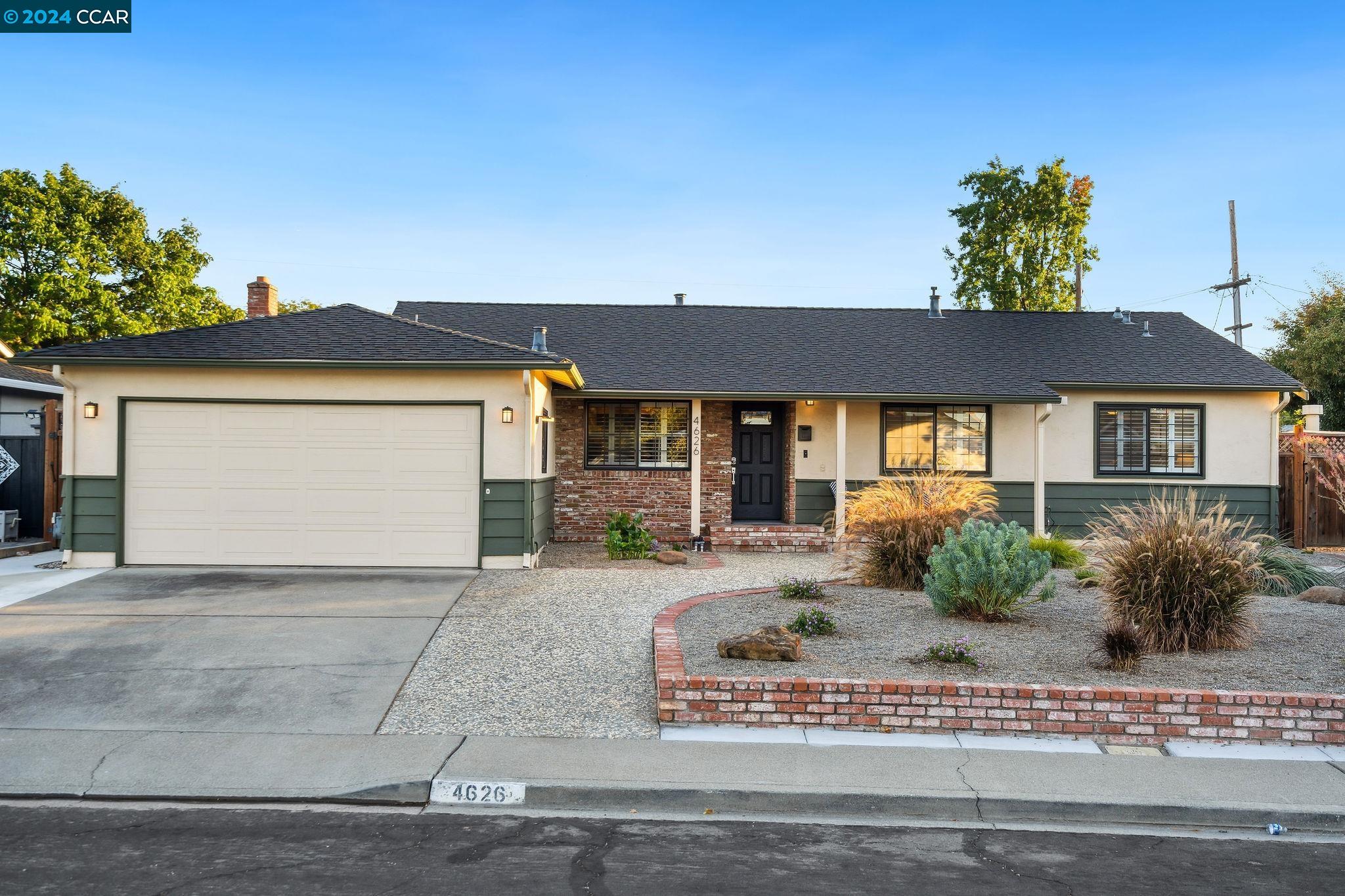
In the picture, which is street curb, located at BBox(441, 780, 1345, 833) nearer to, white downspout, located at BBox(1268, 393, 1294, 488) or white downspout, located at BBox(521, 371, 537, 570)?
white downspout, located at BBox(521, 371, 537, 570)

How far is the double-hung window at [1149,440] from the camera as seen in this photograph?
15.5 m

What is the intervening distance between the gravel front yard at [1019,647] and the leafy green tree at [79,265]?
25.3 meters

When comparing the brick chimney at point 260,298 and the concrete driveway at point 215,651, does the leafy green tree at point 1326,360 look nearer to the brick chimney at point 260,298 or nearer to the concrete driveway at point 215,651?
the concrete driveway at point 215,651

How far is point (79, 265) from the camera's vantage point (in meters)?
28.2

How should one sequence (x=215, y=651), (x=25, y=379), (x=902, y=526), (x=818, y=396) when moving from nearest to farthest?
(x=215, y=651) < (x=902, y=526) < (x=818, y=396) < (x=25, y=379)

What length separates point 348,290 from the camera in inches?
1462

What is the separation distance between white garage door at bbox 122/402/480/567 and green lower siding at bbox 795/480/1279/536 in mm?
7400

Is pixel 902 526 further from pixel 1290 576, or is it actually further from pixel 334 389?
pixel 334 389

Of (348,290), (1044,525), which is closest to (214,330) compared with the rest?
(1044,525)

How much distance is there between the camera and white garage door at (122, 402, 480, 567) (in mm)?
11086

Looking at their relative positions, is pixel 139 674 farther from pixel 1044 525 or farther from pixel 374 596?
pixel 1044 525

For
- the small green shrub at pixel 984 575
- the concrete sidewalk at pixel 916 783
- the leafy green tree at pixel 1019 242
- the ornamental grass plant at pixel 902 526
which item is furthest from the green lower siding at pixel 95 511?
the leafy green tree at pixel 1019 242

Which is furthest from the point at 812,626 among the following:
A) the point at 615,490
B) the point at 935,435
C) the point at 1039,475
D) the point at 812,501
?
the point at 1039,475

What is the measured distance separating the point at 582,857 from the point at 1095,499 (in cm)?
1387
